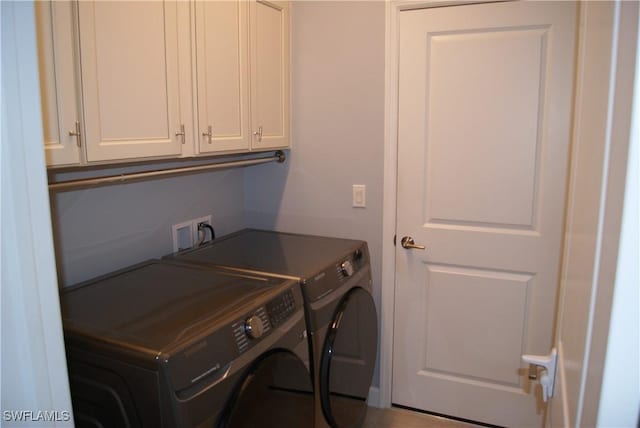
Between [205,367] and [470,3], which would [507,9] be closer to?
[470,3]

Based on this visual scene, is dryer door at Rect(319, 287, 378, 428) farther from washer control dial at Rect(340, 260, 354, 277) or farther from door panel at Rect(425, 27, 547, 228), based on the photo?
door panel at Rect(425, 27, 547, 228)

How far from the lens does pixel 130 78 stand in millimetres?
1532

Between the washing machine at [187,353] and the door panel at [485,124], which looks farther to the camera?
the door panel at [485,124]

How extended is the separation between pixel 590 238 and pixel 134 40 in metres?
1.45

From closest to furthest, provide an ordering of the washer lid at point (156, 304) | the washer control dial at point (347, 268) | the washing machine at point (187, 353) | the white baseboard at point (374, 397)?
the washing machine at point (187, 353) → the washer lid at point (156, 304) → the washer control dial at point (347, 268) → the white baseboard at point (374, 397)

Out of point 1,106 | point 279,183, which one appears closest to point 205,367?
point 1,106

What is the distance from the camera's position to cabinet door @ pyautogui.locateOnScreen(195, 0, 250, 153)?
1834 millimetres

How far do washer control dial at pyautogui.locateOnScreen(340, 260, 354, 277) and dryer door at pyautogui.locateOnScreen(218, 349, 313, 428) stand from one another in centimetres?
52

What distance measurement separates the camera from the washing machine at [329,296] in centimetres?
180

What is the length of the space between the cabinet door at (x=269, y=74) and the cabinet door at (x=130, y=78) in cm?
53

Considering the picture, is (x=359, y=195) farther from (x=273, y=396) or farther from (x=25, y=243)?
(x=25, y=243)

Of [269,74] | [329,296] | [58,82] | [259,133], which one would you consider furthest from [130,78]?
[329,296]

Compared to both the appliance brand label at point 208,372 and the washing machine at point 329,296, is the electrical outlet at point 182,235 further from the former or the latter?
the appliance brand label at point 208,372

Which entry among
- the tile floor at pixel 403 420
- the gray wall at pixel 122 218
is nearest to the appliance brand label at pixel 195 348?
the gray wall at pixel 122 218
